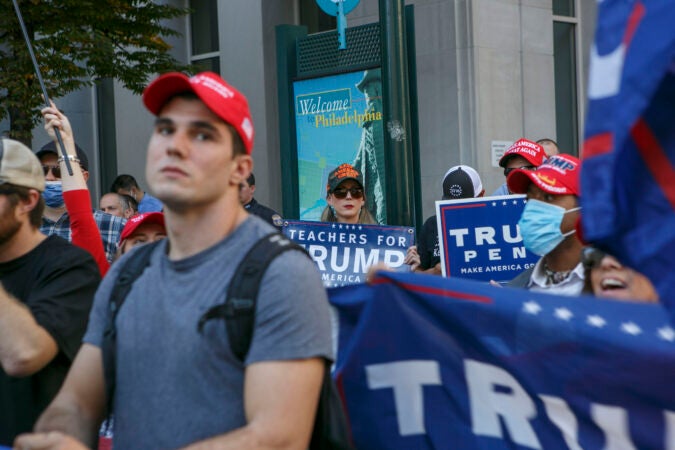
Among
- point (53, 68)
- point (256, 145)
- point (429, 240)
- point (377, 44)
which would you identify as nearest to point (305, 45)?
point (377, 44)

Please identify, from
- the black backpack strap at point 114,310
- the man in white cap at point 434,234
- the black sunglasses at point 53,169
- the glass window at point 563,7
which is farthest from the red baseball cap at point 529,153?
the glass window at point 563,7

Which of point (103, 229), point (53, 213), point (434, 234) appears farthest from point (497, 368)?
point (434, 234)

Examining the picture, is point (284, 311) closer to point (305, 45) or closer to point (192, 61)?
point (305, 45)

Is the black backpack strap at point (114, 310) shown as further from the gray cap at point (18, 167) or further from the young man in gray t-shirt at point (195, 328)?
the gray cap at point (18, 167)

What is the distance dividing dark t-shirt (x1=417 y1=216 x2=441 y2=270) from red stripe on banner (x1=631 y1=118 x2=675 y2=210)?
19.4 feet

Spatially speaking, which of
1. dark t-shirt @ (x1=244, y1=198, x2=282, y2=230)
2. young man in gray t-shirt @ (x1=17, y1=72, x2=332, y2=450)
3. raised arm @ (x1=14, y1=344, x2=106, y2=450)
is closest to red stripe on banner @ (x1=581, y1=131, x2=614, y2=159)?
young man in gray t-shirt @ (x1=17, y1=72, x2=332, y2=450)

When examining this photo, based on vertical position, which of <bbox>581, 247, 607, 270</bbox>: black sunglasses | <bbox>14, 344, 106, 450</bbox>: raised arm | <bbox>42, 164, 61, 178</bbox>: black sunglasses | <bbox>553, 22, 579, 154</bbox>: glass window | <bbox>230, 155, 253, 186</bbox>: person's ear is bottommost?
<bbox>14, 344, 106, 450</bbox>: raised arm

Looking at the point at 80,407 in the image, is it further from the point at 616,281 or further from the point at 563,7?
the point at 563,7

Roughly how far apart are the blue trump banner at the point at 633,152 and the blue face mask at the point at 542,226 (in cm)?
285

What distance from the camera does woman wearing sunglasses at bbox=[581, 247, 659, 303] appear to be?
13.3ft

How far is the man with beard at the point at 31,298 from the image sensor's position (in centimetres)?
354

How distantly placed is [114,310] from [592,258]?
1.94m

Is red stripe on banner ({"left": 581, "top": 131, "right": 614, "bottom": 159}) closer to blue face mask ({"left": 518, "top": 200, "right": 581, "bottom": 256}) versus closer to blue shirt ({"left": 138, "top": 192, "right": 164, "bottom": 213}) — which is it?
blue face mask ({"left": 518, "top": 200, "right": 581, "bottom": 256})

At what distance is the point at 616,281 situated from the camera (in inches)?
162
